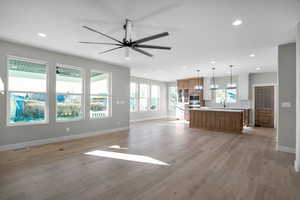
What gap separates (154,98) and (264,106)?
6504 millimetres

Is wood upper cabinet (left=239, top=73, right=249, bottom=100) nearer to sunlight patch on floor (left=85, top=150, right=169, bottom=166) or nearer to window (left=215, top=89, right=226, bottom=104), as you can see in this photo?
window (left=215, top=89, right=226, bottom=104)

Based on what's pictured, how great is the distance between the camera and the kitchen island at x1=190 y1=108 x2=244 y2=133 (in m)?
6.11

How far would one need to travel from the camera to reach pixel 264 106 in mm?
7457

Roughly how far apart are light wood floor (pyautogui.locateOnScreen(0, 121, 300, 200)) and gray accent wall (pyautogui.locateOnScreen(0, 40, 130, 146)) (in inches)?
21.9

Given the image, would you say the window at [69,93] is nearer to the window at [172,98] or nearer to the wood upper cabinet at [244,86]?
the window at [172,98]

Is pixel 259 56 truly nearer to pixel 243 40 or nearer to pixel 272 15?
pixel 243 40

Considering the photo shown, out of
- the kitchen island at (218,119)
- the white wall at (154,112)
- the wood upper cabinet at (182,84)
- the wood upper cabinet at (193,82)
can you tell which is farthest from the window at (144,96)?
the kitchen island at (218,119)

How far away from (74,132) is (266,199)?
521cm

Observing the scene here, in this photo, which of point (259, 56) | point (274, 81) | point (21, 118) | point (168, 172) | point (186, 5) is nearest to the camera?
point (186, 5)

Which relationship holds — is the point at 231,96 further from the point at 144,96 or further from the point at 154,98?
the point at 144,96

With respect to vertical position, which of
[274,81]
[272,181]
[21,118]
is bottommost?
[272,181]

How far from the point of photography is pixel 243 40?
3.58 meters

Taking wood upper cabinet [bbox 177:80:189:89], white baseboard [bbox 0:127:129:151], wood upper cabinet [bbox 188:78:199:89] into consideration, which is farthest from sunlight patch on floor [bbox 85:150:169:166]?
wood upper cabinet [bbox 177:80:189:89]

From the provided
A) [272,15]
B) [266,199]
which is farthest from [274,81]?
[266,199]
